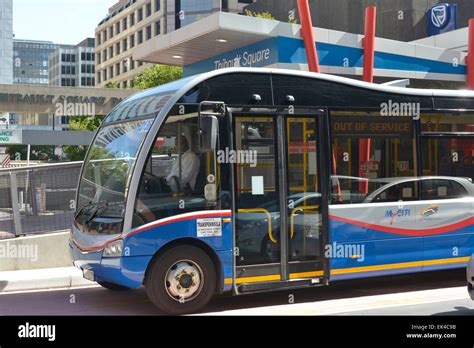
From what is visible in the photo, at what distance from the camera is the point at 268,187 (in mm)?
8508

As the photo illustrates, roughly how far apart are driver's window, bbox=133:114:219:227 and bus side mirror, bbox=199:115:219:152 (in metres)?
0.14

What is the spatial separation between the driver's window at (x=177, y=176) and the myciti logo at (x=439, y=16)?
29.9 metres

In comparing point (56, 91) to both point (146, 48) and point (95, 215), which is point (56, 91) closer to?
point (146, 48)

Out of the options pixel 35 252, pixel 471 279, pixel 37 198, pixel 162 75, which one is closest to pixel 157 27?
pixel 162 75

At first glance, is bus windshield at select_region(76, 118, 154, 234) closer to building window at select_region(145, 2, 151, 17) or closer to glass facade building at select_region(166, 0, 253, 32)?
glass facade building at select_region(166, 0, 253, 32)

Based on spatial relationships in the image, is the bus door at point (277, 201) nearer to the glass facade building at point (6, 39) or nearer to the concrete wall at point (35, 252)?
the concrete wall at point (35, 252)

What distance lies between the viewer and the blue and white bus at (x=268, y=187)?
7.98 meters

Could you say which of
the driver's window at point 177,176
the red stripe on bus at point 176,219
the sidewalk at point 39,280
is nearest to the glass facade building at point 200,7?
the sidewalk at point 39,280

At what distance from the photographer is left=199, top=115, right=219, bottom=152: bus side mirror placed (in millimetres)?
7953

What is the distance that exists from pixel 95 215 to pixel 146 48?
592 inches

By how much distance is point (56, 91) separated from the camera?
130 feet
